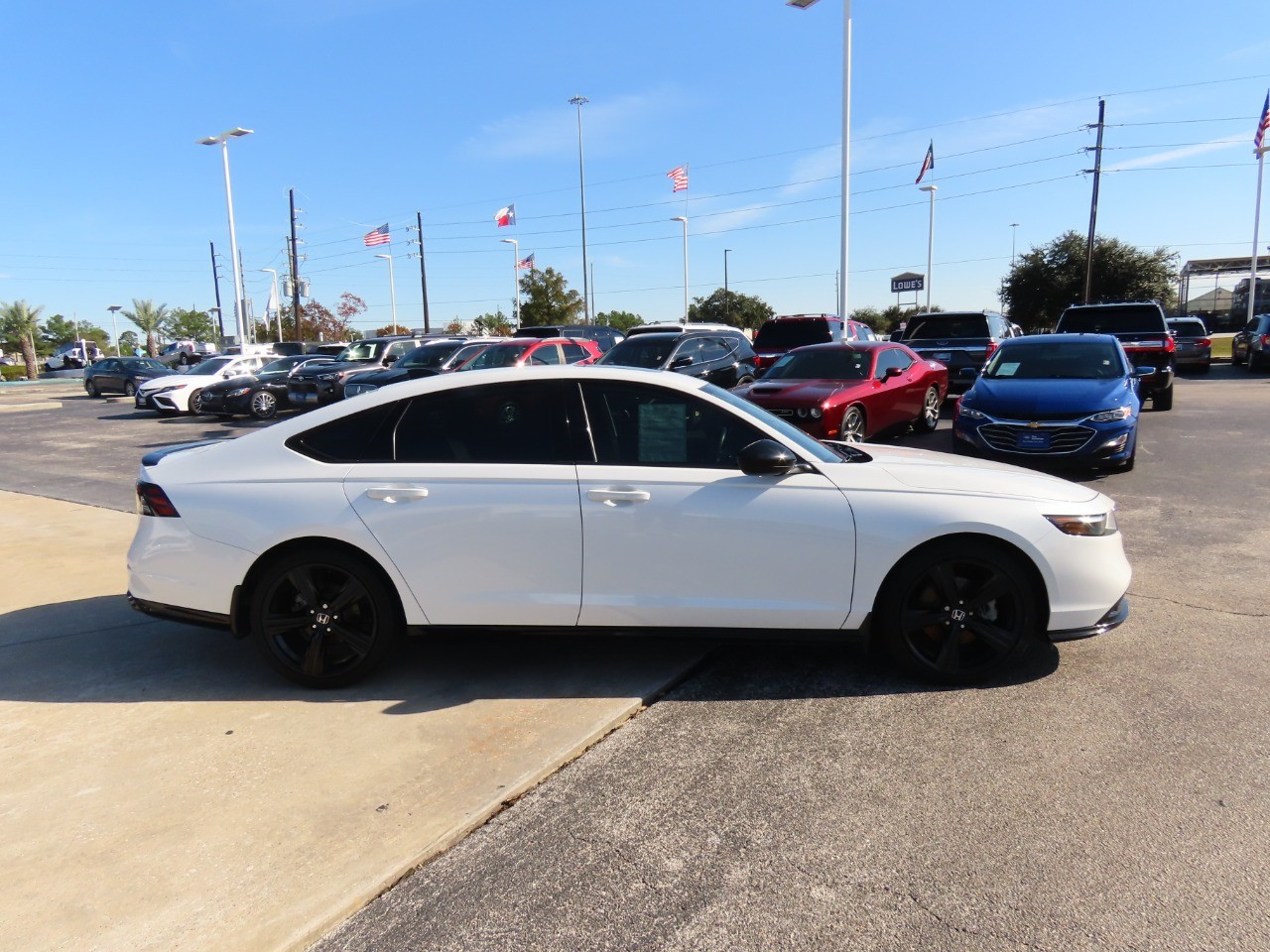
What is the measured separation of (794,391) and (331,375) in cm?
1207

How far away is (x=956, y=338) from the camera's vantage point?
16359mm

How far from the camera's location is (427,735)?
12.0ft

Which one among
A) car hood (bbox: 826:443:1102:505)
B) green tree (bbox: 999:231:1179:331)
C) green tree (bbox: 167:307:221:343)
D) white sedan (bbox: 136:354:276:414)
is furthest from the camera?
green tree (bbox: 167:307:221:343)

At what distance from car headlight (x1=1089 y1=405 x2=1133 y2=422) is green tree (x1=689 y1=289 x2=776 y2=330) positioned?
6326 centimetres

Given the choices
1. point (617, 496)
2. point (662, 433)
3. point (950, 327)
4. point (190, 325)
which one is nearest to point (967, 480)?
point (662, 433)

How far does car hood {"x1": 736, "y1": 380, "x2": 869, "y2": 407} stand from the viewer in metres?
10.4

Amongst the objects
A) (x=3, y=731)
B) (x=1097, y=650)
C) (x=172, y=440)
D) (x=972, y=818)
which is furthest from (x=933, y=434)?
(x=172, y=440)

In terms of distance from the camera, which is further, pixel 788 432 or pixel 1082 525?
pixel 788 432

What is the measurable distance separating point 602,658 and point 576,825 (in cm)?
149

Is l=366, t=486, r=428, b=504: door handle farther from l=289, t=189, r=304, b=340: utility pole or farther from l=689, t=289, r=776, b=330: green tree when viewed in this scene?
l=689, t=289, r=776, b=330: green tree

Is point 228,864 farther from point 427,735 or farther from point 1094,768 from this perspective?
point 1094,768

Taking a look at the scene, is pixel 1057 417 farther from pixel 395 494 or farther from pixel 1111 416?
pixel 395 494

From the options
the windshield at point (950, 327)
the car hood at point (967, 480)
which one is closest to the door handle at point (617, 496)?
the car hood at point (967, 480)

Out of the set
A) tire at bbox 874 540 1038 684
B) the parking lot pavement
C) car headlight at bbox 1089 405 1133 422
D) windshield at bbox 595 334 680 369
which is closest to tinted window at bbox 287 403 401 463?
the parking lot pavement
